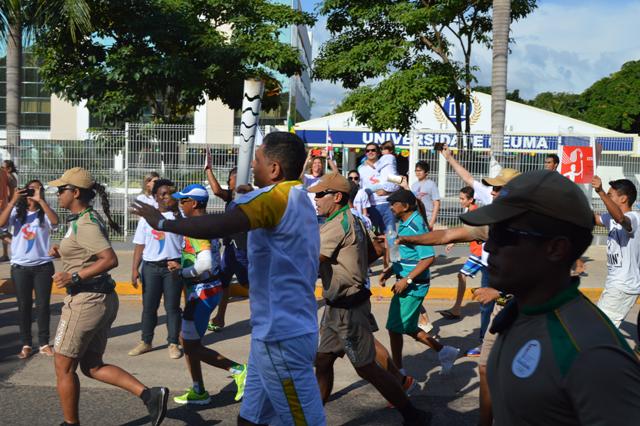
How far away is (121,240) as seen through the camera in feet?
46.0

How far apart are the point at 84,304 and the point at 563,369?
384 centimetres

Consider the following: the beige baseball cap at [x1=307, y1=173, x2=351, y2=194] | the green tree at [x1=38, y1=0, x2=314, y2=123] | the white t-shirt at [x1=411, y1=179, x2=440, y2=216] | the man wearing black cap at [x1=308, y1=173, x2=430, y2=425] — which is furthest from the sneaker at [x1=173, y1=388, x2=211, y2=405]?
the green tree at [x1=38, y1=0, x2=314, y2=123]

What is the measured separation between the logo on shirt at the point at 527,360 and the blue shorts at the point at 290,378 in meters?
1.88

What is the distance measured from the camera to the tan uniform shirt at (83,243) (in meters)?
4.96

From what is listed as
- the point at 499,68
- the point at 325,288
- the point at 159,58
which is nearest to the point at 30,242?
the point at 325,288

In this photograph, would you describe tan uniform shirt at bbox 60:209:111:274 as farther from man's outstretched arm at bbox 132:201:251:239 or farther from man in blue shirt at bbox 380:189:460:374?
man in blue shirt at bbox 380:189:460:374

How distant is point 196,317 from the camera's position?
5.59m

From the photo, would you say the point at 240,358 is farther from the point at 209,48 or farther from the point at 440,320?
the point at 209,48

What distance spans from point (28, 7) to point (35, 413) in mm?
9293

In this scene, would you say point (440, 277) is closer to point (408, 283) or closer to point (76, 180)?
point (408, 283)

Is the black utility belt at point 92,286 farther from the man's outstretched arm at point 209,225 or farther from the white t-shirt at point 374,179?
the white t-shirt at point 374,179

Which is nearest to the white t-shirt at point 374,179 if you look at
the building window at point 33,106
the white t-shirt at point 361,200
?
the white t-shirt at point 361,200

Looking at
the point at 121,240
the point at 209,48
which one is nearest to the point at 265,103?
the point at 209,48

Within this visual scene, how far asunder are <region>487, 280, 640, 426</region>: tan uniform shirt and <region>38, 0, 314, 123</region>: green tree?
14114mm
